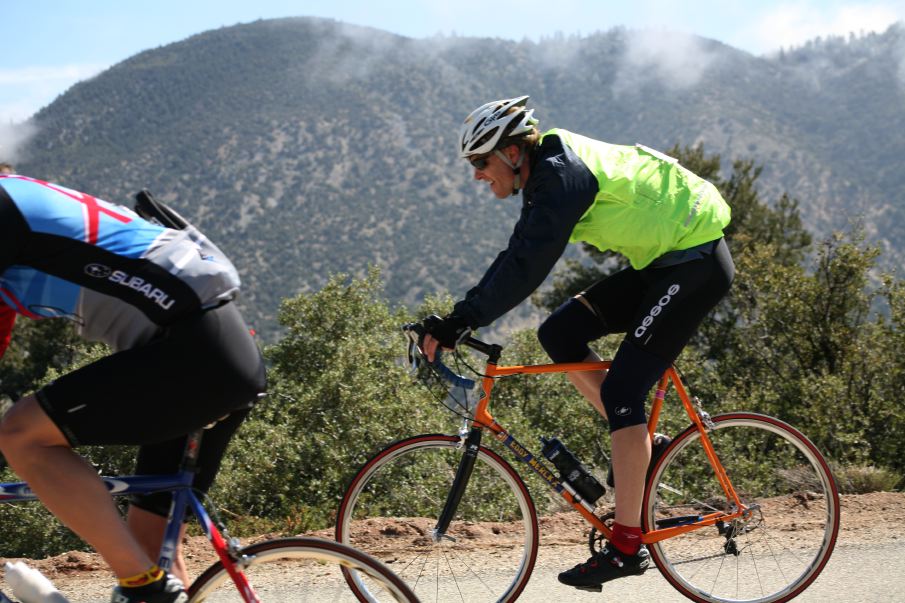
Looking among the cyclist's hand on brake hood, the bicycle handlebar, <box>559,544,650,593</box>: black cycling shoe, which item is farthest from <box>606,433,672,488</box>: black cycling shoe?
the cyclist's hand on brake hood

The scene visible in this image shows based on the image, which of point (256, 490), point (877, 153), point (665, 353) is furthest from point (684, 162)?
point (877, 153)

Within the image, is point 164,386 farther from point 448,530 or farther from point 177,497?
point 448,530

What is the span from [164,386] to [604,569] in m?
2.00

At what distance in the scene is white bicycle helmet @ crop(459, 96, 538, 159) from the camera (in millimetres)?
3289

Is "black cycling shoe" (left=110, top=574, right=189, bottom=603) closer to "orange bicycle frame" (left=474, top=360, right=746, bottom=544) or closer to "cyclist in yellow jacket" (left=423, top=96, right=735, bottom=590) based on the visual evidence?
"cyclist in yellow jacket" (left=423, top=96, right=735, bottom=590)

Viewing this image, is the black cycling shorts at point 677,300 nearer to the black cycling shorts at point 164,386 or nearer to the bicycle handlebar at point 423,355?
the bicycle handlebar at point 423,355

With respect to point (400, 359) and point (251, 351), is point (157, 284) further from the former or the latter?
point (400, 359)

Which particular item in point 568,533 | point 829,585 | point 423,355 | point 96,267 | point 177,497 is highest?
point 96,267

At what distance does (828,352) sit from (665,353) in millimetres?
15037

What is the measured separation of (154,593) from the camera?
2.25m

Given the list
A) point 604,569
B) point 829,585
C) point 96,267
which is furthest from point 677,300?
point 96,267

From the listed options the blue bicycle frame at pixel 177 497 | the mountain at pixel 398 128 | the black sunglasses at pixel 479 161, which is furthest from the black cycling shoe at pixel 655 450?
the mountain at pixel 398 128

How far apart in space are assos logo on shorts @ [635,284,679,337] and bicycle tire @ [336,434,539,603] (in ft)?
2.58

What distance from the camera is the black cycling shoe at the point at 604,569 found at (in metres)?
3.35
